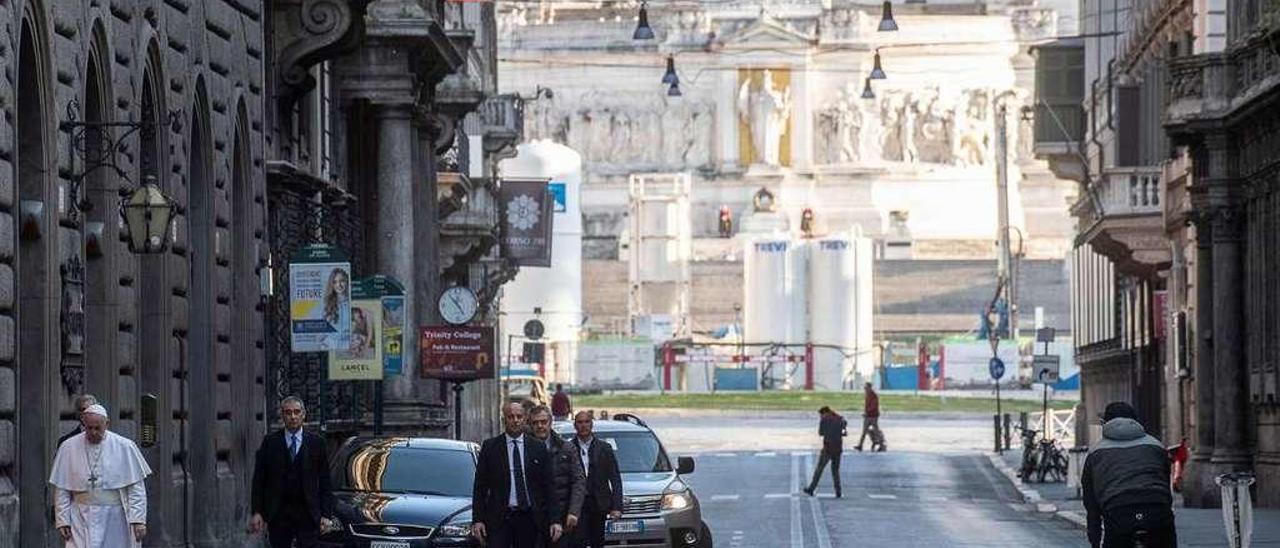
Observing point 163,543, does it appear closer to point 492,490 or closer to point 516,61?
point 492,490

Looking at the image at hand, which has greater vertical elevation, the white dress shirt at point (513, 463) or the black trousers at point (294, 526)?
the white dress shirt at point (513, 463)

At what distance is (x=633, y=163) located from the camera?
162 m

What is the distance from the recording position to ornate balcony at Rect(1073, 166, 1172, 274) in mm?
59875

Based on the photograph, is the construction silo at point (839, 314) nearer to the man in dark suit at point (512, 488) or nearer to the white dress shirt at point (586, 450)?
the white dress shirt at point (586, 450)

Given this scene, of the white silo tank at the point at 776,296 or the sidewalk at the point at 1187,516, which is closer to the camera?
the sidewalk at the point at 1187,516

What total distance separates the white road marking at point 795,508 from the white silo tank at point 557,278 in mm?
41345

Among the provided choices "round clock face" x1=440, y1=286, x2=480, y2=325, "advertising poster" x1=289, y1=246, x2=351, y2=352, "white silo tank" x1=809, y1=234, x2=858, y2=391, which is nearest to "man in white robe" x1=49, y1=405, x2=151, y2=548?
"advertising poster" x1=289, y1=246, x2=351, y2=352

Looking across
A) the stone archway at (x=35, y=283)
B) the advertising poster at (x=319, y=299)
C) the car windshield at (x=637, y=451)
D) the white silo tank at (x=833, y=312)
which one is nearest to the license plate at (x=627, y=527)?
the car windshield at (x=637, y=451)

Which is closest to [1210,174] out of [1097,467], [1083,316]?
[1097,467]

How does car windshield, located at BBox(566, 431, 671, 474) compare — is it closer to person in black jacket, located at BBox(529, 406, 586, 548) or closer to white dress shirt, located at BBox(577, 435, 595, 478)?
white dress shirt, located at BBox(577, 435, 595, 478)

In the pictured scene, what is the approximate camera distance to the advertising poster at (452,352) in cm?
4456

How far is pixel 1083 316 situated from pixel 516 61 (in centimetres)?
7667

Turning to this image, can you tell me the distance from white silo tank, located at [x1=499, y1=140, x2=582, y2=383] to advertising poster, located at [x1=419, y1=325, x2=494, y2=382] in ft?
214

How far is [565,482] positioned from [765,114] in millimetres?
134305
